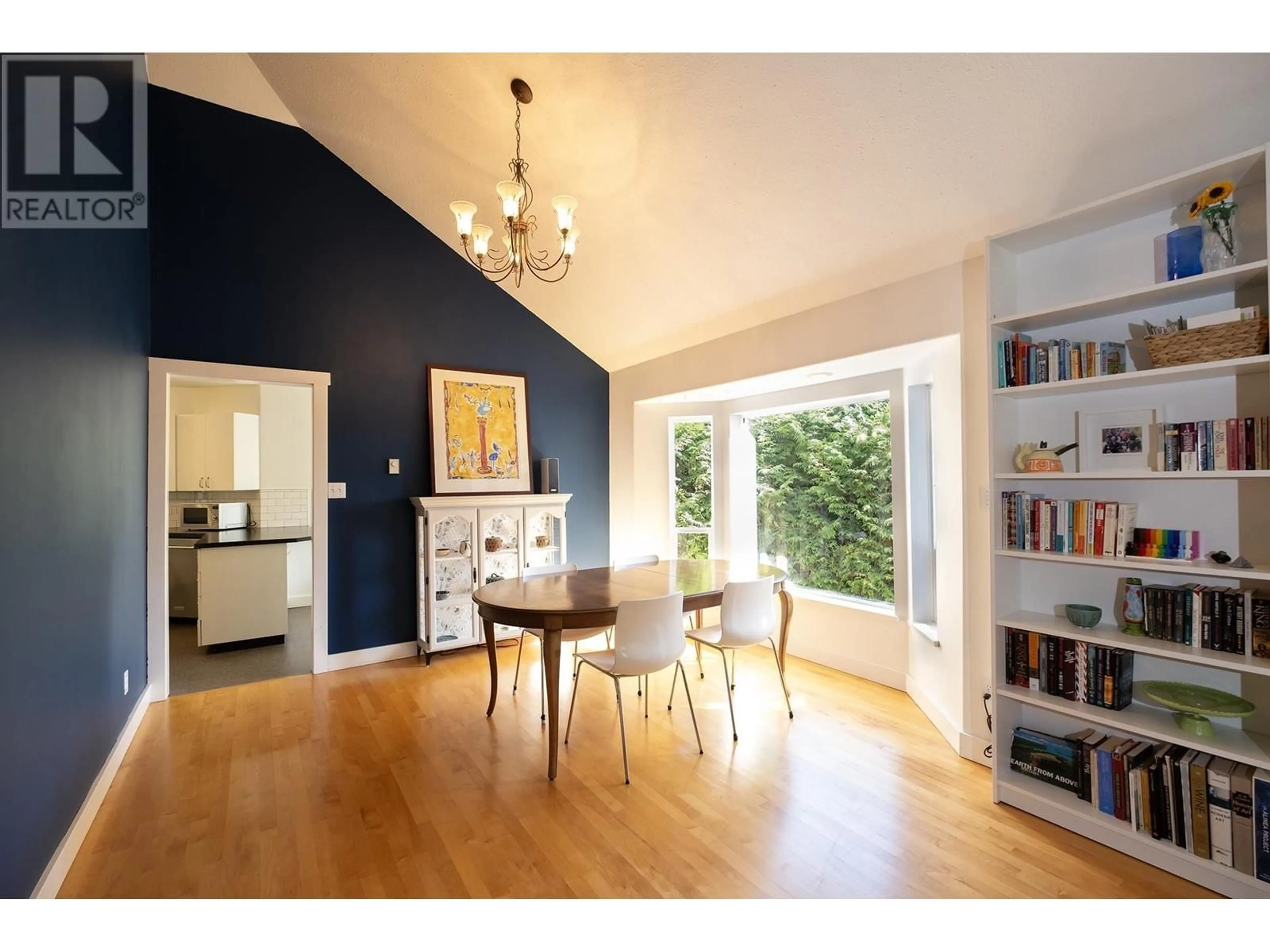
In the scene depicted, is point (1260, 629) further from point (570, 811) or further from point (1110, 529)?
point (570, 811)

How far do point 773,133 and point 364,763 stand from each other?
3.31 metres

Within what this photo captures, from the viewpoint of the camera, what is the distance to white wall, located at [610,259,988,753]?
2.55m

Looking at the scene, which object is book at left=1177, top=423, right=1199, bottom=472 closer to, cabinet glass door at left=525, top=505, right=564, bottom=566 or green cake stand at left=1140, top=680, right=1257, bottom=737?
green cake stand at left=1140, top=680, right=1257, bottom=737

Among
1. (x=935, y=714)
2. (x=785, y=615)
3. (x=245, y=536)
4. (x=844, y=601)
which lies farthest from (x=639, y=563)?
(x=245, y=536)

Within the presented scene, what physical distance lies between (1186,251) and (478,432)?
4.02m

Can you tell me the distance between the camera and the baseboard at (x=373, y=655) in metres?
3.88

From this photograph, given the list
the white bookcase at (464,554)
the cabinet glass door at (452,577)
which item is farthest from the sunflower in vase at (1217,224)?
the cabinet glass door at (452,577)

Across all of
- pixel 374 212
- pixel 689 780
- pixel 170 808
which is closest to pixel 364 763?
pixel 170 808

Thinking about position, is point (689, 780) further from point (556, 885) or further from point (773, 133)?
point (773, 133)

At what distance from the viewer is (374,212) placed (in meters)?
4.13

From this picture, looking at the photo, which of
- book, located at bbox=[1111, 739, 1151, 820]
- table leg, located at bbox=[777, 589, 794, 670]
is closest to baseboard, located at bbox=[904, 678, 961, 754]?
book, located at bbox=[1111, 739, 1151, 820]

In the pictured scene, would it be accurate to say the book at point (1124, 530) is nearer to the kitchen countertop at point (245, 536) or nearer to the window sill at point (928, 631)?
the window sill at point (928, 631)

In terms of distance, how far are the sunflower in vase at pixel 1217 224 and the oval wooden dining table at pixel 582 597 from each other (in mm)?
2014

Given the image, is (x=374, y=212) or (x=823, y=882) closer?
(x=823, y=882)
